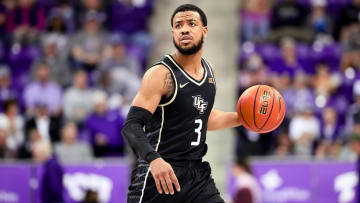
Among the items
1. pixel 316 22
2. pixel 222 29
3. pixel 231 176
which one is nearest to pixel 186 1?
pixel 222 29

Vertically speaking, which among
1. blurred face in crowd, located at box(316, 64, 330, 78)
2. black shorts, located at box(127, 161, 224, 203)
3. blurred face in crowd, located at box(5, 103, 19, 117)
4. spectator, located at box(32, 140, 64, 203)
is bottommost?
spectator, located at box(32, 140, 64, 203)

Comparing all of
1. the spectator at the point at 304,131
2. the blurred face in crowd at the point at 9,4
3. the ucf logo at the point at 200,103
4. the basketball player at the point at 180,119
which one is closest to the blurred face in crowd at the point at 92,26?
the blurred face in crowd at the point at 9,4

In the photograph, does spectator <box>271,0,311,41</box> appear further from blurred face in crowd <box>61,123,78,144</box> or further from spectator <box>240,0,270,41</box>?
blurred face in crowd <box>61,123,78,144</box>

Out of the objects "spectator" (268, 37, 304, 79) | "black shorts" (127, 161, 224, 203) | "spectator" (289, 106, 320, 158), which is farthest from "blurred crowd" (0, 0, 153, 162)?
"black shorts" (127, 161, 224, 203)

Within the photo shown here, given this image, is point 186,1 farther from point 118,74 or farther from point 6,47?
point 6,47

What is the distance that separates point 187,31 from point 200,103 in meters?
0.57

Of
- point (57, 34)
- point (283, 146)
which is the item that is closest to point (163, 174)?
point (283, 146)

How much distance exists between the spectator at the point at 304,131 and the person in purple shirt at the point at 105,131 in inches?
128

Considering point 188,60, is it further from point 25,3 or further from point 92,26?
point 25,3

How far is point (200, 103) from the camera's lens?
5.15m

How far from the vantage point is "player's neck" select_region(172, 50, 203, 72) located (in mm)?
5145

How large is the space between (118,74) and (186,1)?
3948 mm

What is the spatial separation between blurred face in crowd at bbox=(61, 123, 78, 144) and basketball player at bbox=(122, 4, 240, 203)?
6373 mm

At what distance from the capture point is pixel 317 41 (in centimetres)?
1502
